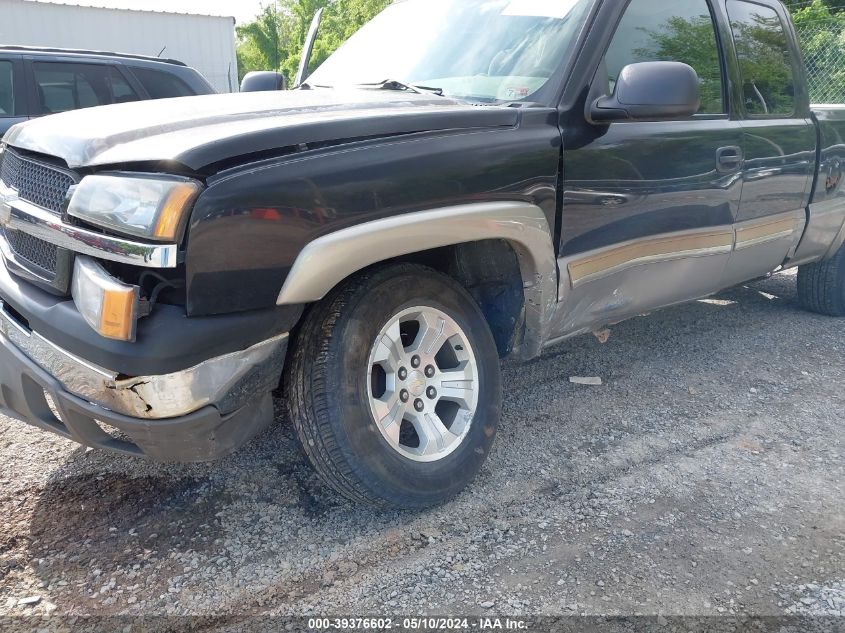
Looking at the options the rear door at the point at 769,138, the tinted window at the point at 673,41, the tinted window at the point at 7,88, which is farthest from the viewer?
the tinted window at the point at 7,88

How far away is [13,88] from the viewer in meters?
5.96

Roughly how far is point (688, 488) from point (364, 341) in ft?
4.59

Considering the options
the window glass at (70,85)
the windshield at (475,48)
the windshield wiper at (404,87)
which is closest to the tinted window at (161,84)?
the window glass at (70,85)

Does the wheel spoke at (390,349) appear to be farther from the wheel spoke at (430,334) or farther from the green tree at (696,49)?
the green tree at (696,49)

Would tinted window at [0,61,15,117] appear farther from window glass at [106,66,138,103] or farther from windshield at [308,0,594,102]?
windshield at [308,0,594,102]

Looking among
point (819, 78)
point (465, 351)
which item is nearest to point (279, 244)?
point (465, 351)

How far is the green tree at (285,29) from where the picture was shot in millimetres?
31202

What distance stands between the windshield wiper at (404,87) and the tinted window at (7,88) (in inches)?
163

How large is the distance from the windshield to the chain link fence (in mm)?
10042

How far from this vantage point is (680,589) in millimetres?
2199

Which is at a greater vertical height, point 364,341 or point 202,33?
point 202,33

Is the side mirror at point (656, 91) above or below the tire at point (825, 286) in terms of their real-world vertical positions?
above

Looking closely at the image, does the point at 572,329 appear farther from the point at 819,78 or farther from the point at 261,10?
the point at 261,10

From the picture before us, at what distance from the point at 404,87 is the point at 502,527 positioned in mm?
1828
